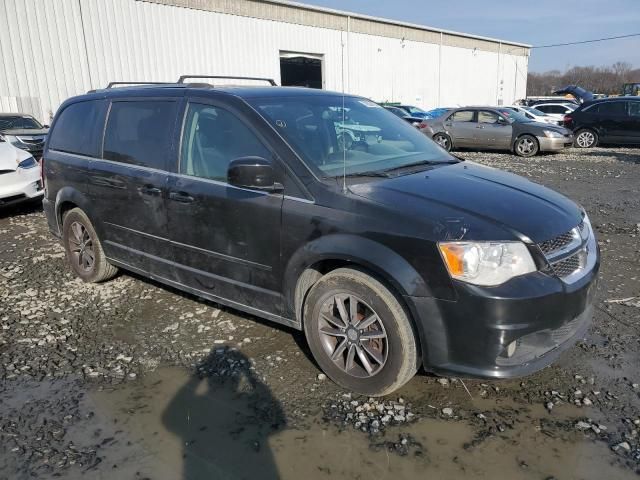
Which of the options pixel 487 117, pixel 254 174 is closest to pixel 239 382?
pixel 254 174

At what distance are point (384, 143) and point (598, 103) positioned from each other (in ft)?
50.8

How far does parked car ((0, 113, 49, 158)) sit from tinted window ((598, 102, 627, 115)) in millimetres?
16125

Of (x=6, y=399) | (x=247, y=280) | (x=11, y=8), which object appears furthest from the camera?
(x=11, y=8)

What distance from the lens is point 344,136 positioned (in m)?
3.54

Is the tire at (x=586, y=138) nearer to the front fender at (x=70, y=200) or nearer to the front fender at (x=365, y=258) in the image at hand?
the front fender at (x=70, y=200)

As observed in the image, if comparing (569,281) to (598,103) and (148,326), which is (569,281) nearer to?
(148,326)

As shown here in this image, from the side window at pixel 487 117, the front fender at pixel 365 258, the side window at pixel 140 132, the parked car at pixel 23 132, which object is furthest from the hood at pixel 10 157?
the side window at pixel 487 117

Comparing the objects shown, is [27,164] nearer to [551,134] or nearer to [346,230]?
[346,230]

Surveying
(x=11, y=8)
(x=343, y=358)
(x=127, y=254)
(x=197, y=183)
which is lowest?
(x=343, y=358)

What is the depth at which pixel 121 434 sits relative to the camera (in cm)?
276

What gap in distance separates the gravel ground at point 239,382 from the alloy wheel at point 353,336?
7.9 inches

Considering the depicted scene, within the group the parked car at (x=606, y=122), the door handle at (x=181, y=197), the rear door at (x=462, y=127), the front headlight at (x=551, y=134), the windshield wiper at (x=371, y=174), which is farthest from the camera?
the rear door at (x=462, y=127)

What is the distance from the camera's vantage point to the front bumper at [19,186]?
7883 millimetres

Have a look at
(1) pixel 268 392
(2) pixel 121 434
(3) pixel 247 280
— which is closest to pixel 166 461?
(2) pixel 121 434
